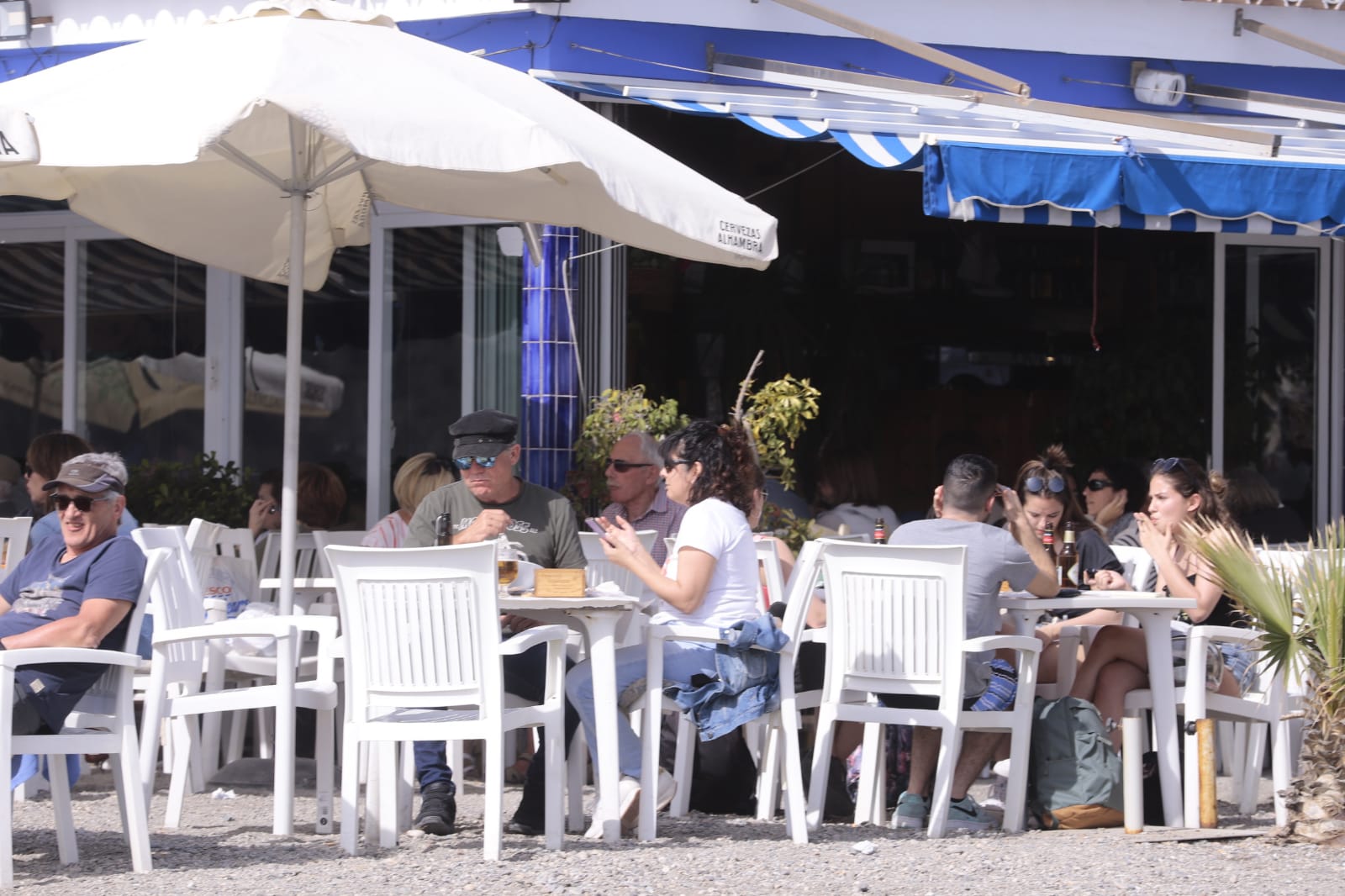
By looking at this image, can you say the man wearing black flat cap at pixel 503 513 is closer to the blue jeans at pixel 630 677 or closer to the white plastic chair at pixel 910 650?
the blue jeans at pixel 630 677

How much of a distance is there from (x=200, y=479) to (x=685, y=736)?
15.1ft

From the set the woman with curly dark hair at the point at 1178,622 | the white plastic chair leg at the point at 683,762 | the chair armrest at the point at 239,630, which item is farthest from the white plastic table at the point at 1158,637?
the chair armrest at the point at 239,630

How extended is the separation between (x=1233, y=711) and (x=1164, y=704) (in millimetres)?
345

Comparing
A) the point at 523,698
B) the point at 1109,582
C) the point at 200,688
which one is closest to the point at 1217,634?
the point at 1109,582

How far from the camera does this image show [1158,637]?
6328mm

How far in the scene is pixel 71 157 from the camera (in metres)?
5.26

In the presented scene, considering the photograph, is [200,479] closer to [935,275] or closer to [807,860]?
[807,860]

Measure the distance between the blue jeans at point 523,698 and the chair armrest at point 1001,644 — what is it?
137 centimetres

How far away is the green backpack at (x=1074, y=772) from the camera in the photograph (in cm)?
607

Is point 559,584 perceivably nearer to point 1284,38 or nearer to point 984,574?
point 984,574

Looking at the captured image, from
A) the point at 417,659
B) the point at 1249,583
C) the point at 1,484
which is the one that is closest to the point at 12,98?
the point at 417,659

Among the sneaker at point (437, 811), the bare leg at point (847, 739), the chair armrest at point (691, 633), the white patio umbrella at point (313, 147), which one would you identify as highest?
the white patio umbrella at point (313, 147)

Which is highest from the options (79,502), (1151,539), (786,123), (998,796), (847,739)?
(786,123)

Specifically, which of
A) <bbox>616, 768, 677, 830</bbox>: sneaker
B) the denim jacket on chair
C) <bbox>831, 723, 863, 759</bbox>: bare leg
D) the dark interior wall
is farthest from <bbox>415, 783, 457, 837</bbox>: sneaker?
the dark interior wall
